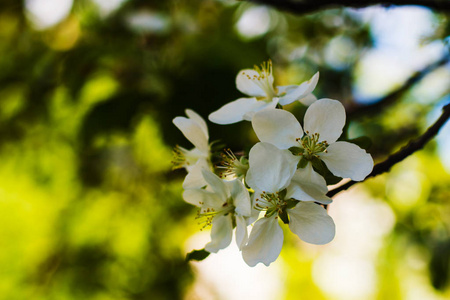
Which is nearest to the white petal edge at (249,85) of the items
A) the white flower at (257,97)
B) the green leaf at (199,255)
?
the white flower at (257,97)

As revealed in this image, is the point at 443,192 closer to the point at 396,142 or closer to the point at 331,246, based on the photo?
the point at 396,142

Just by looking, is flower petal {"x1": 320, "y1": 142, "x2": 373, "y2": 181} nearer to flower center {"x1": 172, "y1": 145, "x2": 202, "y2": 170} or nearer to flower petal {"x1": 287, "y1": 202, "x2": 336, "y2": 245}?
flower petal {"x1": 287, "y1": 202, "x2": 336, "y2": 245}

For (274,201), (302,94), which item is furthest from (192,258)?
(302,94)

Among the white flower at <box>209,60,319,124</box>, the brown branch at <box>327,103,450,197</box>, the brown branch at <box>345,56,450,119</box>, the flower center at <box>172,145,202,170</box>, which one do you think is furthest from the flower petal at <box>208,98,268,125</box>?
the brown branch at <box>345,56,450,119</box>

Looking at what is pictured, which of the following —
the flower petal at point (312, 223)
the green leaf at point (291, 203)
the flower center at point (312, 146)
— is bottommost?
the flower petal at point (312, 223)

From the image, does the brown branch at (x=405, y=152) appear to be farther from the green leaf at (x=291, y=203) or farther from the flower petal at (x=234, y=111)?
the flower petal at (x=234, y=111)

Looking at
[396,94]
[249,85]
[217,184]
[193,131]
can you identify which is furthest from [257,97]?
[396,94]
